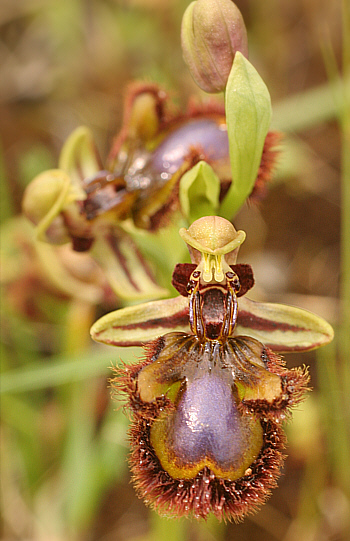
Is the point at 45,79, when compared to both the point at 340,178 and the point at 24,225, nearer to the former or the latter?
the point at 24,225

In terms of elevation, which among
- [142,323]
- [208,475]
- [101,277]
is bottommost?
[208,475]

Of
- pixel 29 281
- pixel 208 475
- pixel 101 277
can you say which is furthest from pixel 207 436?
pixel 29 281

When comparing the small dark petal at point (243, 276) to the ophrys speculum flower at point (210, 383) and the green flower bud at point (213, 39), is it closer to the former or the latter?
the ophrys speculum flower at point (210, 383)

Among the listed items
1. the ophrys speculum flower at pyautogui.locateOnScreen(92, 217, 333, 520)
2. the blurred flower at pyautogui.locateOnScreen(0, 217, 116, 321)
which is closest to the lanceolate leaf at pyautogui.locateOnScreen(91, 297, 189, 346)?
the ophrys speculum flower at pyautogui.locateOnScreen(92, 217, 333, 520)

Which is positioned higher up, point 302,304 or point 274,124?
point 274,124

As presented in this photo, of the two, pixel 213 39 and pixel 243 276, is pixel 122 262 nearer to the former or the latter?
pixel 243 276

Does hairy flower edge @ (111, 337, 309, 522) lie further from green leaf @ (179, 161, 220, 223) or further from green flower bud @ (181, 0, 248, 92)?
green flower bud @ (181, 0, 248, 92)

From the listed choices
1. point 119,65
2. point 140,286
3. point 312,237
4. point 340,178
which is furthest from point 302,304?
point 119,65
